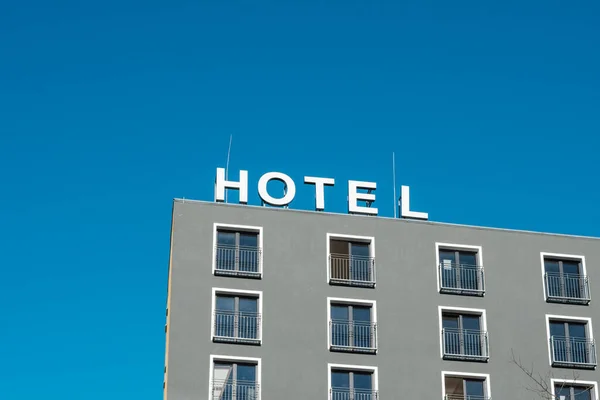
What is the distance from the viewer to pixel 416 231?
A: 2933 inches

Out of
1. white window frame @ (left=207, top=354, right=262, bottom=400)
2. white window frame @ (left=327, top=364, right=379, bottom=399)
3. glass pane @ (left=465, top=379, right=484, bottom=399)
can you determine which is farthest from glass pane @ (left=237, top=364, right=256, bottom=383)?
glass pane @ (left=465, top=379, right=484, bottom=399)

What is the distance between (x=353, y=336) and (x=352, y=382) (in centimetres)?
276

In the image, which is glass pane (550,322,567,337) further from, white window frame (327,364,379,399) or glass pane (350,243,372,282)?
white window frame (327,364,379,399)

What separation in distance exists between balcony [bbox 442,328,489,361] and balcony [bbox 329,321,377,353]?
14.3 ft

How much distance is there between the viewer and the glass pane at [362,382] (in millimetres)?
68750

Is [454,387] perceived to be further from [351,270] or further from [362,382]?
[351,270]

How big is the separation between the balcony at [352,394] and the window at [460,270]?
8098 mm

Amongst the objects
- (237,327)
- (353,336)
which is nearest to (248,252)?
(237,327)

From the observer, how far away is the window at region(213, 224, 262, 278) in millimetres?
70438

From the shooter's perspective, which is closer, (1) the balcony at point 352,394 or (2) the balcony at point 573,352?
(1) the balcony at point 352,394

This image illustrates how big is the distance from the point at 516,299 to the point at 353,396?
12490 millimetres

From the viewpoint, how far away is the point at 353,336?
69938 millimetres

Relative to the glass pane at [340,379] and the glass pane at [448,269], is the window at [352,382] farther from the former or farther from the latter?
the glass pane at [448,269]

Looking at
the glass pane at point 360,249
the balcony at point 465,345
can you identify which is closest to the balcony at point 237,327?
the glass pane at point 360,249
